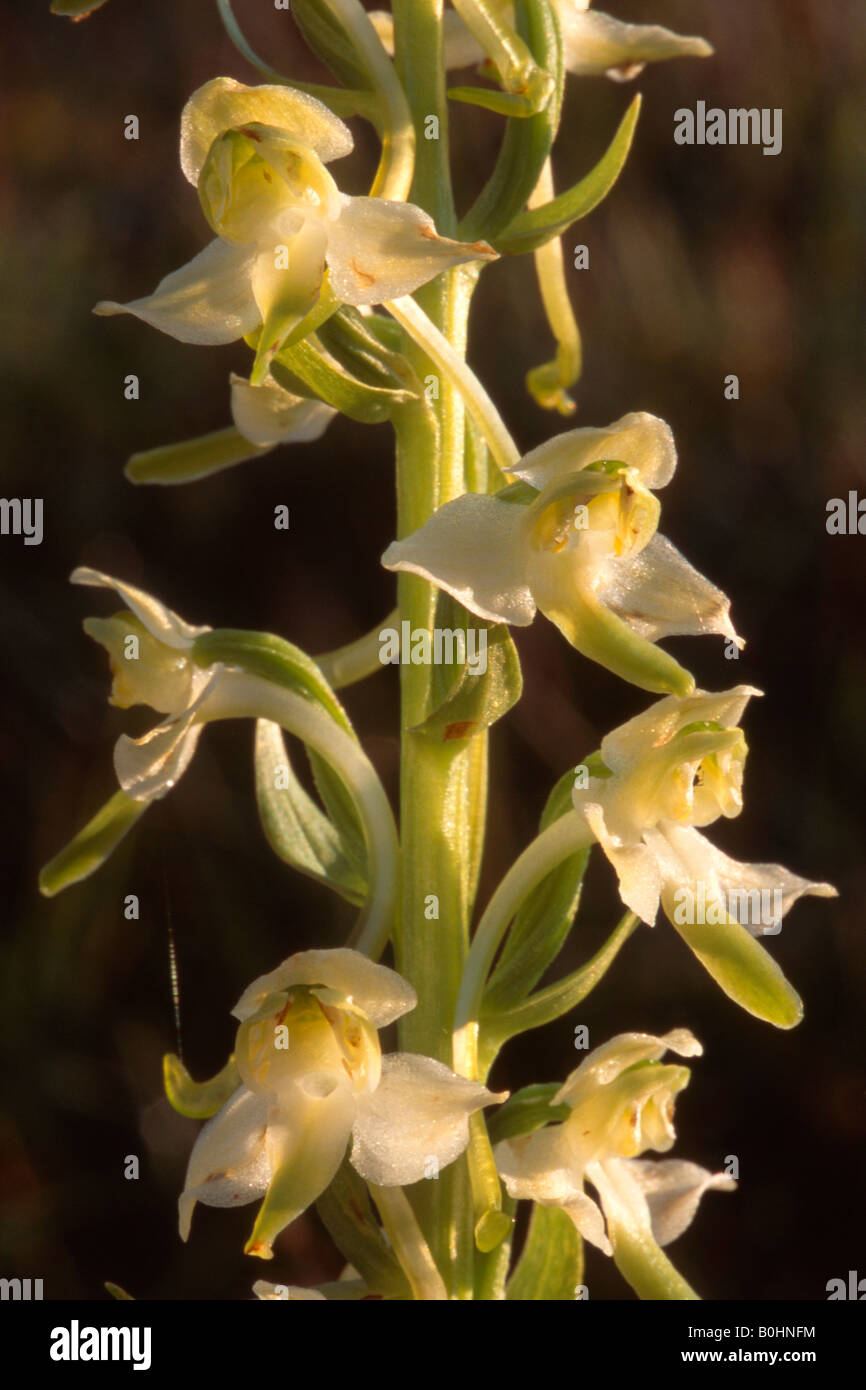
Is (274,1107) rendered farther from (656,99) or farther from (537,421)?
(656,99)

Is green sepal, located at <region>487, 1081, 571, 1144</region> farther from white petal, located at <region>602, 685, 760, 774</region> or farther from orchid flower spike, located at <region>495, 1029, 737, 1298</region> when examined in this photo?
white petal, located at <region>602, 685, 760, 774</region>

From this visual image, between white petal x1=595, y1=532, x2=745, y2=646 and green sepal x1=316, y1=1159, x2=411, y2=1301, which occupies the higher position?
white petal x1=595, y1=532, x2=745, y2=646

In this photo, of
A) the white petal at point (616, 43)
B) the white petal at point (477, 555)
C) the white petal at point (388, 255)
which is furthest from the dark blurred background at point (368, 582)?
the white petal at point (388, 255)

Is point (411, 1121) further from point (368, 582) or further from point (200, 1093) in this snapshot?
point (368, 582)

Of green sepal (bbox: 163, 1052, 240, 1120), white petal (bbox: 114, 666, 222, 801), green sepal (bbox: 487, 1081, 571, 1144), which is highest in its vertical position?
white petal (bbox: 114, 666, 222, 801)

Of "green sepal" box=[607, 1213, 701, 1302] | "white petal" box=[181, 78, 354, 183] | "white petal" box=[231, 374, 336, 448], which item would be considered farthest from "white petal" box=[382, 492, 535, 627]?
"green sepal" box=[607, 1213, 701, 1302]

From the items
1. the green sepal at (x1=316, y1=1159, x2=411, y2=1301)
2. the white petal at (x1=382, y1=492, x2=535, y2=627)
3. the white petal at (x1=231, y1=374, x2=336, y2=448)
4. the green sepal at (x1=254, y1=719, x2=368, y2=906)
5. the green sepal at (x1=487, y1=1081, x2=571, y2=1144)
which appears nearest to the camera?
the white petal at (x1=382, y1=492, x2=535, y2=627)

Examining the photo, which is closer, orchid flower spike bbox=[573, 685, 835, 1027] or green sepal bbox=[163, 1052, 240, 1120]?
orchid flower spike bbox=[573, 685, 835, 1027]
